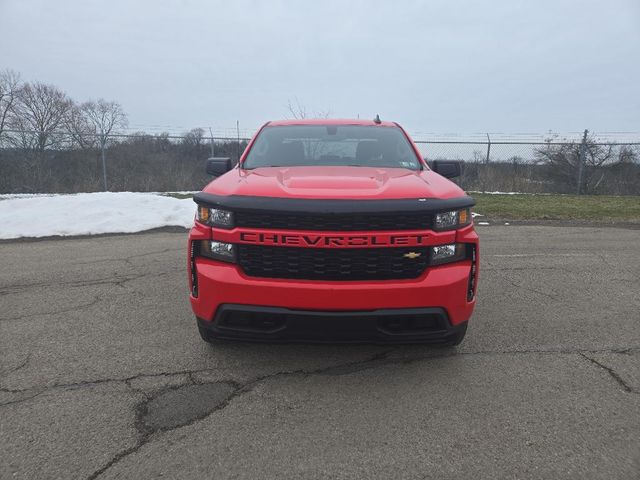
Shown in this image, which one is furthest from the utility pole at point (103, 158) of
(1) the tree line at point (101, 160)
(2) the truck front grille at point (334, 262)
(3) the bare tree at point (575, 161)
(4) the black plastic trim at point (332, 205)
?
(3) the bare tree at point (575, 161)

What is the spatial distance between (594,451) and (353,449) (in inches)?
47.1

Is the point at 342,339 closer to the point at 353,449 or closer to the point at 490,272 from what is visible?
the point at 353,449

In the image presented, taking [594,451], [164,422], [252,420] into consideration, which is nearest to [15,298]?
[164,422]

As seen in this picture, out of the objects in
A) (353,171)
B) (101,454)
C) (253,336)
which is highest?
(353,171)

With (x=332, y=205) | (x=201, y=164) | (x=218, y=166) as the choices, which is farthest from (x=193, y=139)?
(x=332, y=205)

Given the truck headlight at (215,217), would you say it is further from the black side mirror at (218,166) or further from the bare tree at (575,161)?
the bare tree at (575,161)

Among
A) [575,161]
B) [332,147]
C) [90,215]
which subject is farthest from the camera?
[575,161]

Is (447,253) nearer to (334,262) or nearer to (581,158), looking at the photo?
(334,262)

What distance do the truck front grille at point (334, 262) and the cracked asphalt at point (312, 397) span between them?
674 mm

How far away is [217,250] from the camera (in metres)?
2.87

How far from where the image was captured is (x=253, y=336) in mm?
2818

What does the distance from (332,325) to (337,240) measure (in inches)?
20.2

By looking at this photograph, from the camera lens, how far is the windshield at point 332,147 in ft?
13.3

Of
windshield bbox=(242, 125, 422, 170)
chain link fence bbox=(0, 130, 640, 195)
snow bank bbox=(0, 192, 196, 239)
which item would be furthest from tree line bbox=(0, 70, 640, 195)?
windshield bbox=(242, 125, 422, 170)
